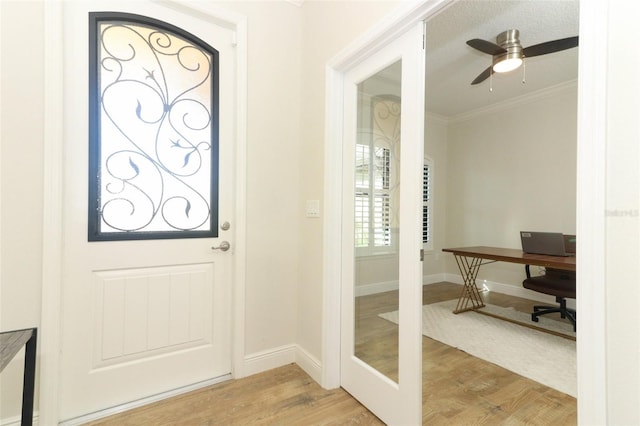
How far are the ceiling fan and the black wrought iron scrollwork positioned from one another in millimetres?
2285

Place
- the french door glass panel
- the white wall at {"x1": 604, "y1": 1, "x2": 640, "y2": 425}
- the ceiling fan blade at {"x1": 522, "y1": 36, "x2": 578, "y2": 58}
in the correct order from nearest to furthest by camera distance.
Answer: the white wall at {"x1": 604, "y1": 1, "x2": 640, "y2": 425} < the french door glass panel < the ceiling fan blade at {"x1": 522, "y1": 36, "x2": 578, "y2": 58}

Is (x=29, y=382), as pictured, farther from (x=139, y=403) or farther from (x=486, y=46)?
(x=486, y=46)

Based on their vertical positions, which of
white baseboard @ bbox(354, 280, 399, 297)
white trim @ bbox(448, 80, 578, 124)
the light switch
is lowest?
white baseboard @ bbox(354, 280, 399, 297)

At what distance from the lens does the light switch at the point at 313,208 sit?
2152mm

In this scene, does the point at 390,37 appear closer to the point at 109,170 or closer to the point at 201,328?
the point at 109,170

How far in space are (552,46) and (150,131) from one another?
3187 mm

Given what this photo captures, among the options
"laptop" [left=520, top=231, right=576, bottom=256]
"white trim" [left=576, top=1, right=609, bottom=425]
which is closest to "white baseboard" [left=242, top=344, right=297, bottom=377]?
"white trim" [left=576, top=1, right=609, bottom=425]

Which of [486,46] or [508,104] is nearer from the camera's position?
[486,46]

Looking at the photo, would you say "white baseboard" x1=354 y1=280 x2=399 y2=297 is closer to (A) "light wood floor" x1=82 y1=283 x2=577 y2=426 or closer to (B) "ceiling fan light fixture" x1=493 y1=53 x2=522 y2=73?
(A) "light wood floor" x1=82 y1=283 x2=577 y2=426

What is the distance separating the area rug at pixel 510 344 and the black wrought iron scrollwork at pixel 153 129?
1.55 meters

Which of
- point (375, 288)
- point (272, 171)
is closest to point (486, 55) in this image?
point (272, 171)

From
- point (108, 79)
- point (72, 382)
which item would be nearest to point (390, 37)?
point (108, 79)

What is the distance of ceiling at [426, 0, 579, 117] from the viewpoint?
250 centimetres

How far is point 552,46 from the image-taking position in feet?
8.01
